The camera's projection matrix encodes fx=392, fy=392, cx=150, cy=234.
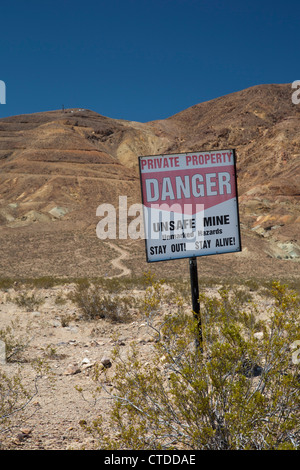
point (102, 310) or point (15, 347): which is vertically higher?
point (102, 310)

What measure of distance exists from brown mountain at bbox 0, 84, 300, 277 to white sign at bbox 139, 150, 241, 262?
1734 centimetres

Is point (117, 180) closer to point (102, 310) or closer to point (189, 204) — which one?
point (102, 310)

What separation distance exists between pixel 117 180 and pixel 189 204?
52621 millimetres

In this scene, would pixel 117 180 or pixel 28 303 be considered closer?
pixel 28 303

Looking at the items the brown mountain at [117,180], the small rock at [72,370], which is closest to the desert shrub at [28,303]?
the small rock at [72,370]

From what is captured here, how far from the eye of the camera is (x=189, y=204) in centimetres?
525

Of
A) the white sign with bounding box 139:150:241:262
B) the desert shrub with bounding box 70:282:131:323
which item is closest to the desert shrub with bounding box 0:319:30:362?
the desert shrub with bounding box 70:282:131:323

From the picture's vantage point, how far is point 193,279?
5.45m

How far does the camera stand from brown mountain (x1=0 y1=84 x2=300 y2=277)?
89.9ft

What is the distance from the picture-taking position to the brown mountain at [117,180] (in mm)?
27391

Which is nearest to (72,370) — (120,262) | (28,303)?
(28,303)

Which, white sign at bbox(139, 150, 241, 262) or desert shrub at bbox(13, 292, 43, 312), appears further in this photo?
desert shrub at bbox(13, 292, 43, 312)

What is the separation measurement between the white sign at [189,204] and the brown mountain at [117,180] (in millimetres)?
17338

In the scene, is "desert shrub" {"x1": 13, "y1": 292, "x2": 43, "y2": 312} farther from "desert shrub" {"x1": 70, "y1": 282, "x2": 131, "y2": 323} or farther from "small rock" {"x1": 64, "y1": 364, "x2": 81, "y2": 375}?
"small rock" {"x1": 64, "y1": 364, "x2": 81, "y2": 375}
